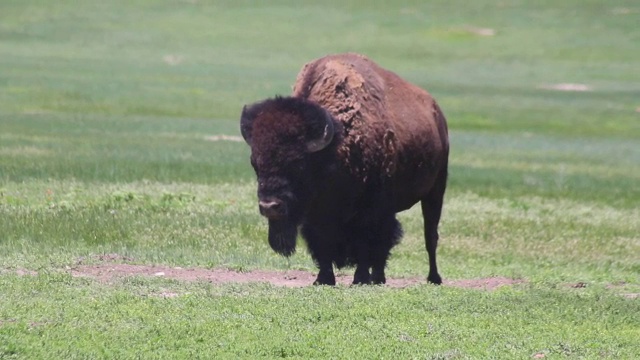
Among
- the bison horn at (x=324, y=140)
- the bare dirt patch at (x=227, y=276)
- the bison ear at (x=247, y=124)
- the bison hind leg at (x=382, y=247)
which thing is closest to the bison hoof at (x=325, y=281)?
the bare dirt patch at (x=227, y=276)

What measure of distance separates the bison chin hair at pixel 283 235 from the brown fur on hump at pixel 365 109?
0.85 m

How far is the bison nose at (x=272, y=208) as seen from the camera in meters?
11.4

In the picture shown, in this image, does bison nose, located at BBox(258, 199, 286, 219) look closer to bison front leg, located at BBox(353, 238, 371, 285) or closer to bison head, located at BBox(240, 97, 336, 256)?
bison head, located at BBox(240, 97, 336, 256)

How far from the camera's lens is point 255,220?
1745cm

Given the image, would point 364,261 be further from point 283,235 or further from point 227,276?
point 227,276

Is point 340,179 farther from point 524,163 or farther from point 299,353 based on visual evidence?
point 524,163

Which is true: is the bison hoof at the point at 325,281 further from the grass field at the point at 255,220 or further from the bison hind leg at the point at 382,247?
the grass field at the point at 255,220

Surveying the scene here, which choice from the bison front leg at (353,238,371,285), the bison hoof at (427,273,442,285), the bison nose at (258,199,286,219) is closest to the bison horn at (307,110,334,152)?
the bison nose at (258,199,286,219)

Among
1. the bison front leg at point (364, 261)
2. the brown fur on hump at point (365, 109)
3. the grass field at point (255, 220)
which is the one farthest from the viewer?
the bison front leg at point (364, 261)

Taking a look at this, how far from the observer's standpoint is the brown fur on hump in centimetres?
1242

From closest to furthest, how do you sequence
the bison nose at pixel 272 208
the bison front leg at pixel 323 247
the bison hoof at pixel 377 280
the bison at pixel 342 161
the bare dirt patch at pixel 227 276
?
the bison nose at pixel 272 208 → the bison at pixel 342 161 → the bare dirt patch at pixel 227 276 → the bison front leg at pixel 323 247 → the bison hoof at pixel 377 280

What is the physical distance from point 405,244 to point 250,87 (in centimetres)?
2958

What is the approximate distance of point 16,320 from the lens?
9188 millimetres

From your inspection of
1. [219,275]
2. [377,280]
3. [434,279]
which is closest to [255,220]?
[434,279]
